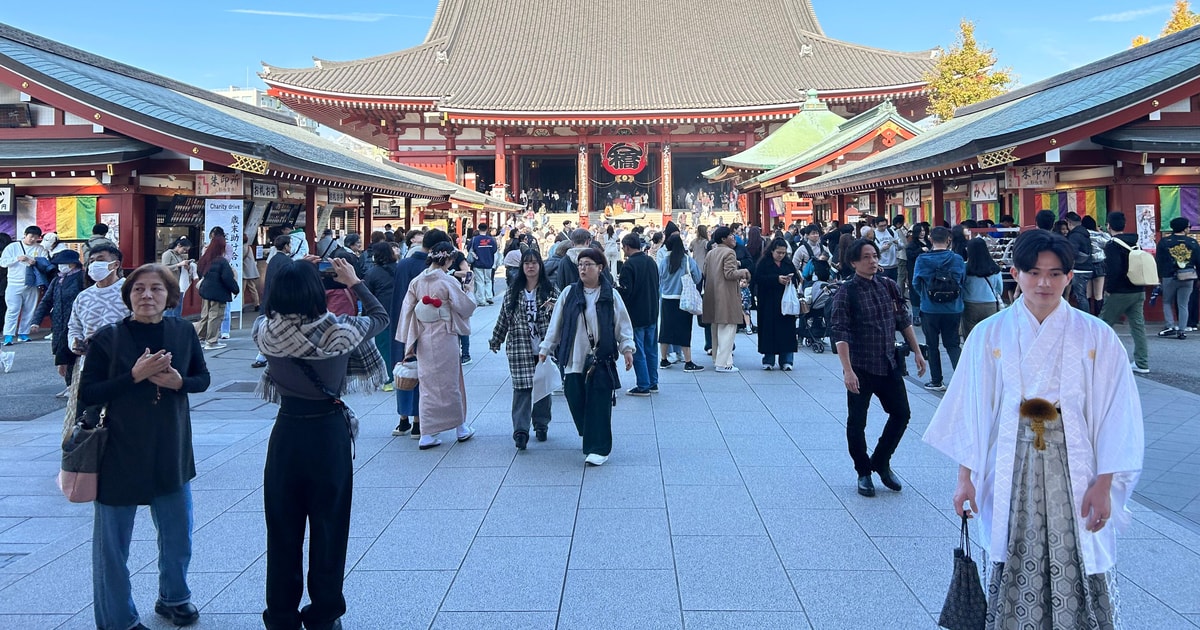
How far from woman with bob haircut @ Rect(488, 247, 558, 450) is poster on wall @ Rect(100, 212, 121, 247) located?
8929 mm

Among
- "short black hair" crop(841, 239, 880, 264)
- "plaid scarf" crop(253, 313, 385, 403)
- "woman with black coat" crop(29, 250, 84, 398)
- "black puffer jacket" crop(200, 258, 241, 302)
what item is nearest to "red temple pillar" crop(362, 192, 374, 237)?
"black puffer jacket" crop(200, 258, 241, 302)

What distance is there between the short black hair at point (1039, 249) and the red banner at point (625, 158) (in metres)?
29.3

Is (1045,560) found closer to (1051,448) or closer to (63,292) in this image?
(1051,448)

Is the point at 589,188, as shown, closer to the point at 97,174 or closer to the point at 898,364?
the point at 97,174

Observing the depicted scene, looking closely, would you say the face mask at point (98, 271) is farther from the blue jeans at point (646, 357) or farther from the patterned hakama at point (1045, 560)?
the patterned hakama at point (1045, 560)

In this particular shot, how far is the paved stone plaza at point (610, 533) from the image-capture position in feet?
11.6

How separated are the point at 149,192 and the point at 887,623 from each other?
13.0 meters

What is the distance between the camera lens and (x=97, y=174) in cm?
1248

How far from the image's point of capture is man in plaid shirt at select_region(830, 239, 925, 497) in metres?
4.92

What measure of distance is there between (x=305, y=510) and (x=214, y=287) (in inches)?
334

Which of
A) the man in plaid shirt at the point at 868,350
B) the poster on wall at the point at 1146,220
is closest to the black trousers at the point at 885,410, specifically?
the man in plaid shirt at the point at 868,350

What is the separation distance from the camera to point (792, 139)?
90.7 ft

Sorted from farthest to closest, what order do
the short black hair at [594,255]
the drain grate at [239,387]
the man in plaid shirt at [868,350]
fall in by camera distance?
the drain grate at [239,387], the short black hair at [594,255], the man in plaid shirt at [868,350]

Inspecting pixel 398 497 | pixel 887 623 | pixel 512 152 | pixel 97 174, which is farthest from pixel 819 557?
pixel 512 152
